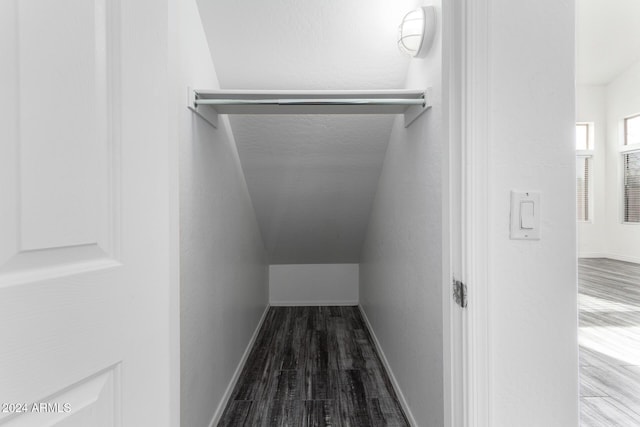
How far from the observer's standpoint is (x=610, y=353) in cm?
246

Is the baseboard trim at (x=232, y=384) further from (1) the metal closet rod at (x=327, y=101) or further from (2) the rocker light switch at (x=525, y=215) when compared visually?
(2) the rocker light switch at (x=525, y=215)

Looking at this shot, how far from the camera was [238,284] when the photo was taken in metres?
2.48

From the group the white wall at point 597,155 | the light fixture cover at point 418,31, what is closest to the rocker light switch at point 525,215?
the light fixture cover at point 418,31

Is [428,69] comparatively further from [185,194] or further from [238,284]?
[238,284]

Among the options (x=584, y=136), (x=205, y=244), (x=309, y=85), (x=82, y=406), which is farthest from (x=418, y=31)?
(x=584, y=136)

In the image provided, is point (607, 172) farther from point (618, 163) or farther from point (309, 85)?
point (309, 85)

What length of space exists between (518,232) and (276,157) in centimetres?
199

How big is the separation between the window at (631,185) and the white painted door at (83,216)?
25.5 feet

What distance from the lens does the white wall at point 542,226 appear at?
77 cm

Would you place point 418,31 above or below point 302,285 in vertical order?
above

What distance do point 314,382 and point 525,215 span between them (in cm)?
188

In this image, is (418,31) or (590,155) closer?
(418,31)

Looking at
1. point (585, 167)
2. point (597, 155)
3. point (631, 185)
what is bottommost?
point (631, 185)

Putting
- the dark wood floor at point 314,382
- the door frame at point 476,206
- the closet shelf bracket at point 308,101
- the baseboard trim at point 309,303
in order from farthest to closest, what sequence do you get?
the baseboard trim at point 309,303
the dark wood floor at point 314,382
the closet shelf bracket at point 308,101
the door frame at point 476,206
